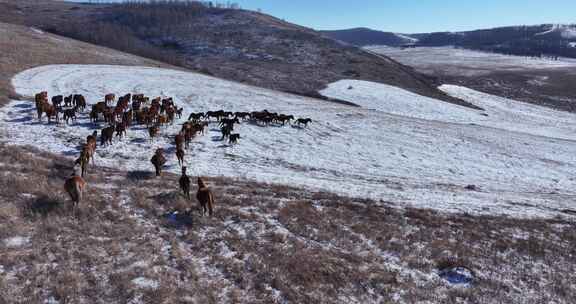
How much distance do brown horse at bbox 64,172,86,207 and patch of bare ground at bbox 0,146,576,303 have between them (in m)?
0.26

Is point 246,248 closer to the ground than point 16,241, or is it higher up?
closer to the ground

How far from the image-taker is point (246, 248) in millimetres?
12250

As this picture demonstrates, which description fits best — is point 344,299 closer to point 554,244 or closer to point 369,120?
point 554,244

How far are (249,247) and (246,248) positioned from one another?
0.38 ft

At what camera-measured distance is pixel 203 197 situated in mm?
13695

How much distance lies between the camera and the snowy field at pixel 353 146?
1992cm

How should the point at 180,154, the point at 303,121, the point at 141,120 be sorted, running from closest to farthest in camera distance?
the point at 180,154 < the point at 141,120 < the point at 303,121

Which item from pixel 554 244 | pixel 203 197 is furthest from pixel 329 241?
pixel 554 244

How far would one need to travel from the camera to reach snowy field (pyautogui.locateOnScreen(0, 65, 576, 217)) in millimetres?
19922

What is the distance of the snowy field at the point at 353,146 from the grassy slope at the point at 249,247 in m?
2.43

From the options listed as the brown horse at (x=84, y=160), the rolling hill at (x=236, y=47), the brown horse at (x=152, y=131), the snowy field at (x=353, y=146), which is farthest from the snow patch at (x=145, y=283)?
the rolling hill at (x=236, y=47)

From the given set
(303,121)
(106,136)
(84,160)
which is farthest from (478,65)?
(84,160)

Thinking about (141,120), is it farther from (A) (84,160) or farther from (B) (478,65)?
(B) (478,65)

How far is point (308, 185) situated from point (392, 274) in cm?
755
